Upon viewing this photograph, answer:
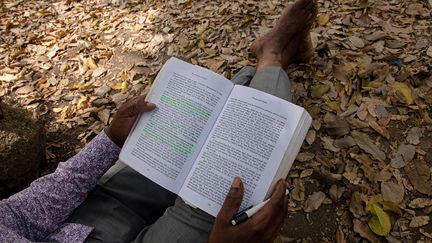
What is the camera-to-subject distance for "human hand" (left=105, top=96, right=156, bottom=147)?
172cm

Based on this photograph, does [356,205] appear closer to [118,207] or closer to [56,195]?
[118,207]

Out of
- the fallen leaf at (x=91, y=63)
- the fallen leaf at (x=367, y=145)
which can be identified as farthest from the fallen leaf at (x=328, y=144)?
the fallen leaf at (x=91, y=63)

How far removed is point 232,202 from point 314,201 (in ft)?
2.71

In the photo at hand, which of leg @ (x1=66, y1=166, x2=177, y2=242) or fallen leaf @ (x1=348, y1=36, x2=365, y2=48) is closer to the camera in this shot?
leg @ (x1=66, y1=166, x2=177, y2=242)

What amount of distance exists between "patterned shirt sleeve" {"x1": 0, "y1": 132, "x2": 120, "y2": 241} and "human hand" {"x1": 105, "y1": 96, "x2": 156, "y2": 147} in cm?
4

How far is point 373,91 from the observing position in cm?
248

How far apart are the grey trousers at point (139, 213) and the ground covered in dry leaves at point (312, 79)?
583mm

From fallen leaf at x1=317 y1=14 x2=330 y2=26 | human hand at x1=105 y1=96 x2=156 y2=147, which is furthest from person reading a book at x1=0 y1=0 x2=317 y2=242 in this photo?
fallen leaf at x1=317 y1=14 x2=330 y2=26

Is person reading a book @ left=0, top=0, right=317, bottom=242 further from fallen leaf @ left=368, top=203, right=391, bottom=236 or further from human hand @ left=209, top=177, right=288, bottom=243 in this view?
fallen leaf @ left=368, top=203, right=391, bottom=236

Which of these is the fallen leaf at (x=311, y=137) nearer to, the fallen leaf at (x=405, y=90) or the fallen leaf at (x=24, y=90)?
the fallen leaf at (x=405, y=90)

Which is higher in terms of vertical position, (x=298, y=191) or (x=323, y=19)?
(x=323, y=19)

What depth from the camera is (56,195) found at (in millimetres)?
1733

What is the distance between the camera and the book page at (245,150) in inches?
59.5

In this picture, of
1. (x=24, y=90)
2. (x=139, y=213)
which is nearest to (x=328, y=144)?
(x=139, y=213)
